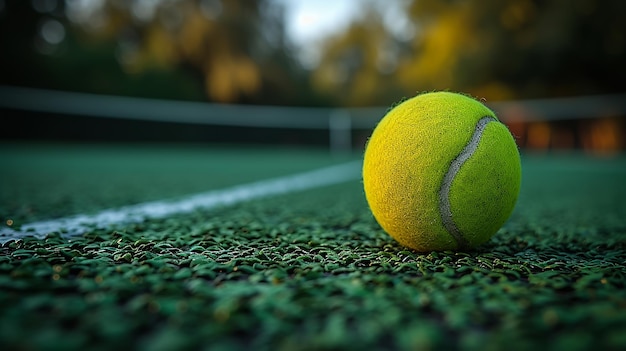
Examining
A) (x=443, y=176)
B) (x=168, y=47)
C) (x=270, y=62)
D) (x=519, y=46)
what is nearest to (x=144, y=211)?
(x=443, y=176)

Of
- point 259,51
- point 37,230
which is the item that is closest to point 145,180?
point 37,230

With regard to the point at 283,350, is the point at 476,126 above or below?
above

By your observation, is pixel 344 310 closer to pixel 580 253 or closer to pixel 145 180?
pixel 580 253

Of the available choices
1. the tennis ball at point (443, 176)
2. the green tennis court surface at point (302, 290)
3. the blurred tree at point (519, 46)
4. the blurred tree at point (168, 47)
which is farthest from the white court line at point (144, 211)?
the blurred tree at point (519, 46)

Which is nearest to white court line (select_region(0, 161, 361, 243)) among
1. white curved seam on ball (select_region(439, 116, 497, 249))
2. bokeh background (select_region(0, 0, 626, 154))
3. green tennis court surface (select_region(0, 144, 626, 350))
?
green tennis court surface (select_region(0, 144, 626, 350))

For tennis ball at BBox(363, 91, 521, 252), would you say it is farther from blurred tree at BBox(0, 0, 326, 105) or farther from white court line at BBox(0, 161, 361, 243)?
blurred tree at BBox(0, 0, 326, 105)

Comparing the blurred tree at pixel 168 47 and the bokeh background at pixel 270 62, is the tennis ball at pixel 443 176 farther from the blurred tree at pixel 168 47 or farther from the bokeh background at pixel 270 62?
the blurred tree at pixel 168 47

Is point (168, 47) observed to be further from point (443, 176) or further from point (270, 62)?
point (443, 176)
